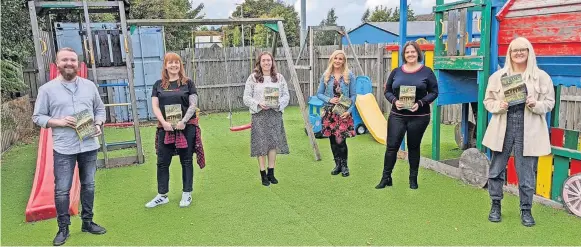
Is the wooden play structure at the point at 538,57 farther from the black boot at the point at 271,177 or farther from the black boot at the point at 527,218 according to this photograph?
the black boot at the point at 271,177

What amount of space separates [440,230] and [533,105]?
1236mm

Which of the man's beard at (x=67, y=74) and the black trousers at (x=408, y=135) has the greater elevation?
the man's beard at (x=67, y=74)

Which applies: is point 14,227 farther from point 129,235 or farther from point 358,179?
point 358,179

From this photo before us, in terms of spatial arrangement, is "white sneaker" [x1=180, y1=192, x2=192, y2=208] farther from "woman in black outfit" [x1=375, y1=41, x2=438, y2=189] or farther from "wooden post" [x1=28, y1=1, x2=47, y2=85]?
"wooden post" [x1=28, y1=1, x2=47, y2=85]

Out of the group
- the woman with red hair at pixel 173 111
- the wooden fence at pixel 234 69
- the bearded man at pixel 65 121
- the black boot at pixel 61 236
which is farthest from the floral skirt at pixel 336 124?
the wooden fence at pixel 234 69

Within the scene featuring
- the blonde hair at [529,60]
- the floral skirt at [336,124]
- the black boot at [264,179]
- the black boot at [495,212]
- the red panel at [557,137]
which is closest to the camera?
the blonde hair at [529,60]

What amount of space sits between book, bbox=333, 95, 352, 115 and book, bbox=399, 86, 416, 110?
2.61 feet

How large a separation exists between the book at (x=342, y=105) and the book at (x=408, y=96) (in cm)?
79

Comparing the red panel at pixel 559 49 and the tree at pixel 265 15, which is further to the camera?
the tree at pixel 265 15

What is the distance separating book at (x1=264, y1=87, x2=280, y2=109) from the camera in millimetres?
4871

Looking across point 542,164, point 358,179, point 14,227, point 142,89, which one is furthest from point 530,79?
point 142,89

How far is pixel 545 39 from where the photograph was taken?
13.8 feet

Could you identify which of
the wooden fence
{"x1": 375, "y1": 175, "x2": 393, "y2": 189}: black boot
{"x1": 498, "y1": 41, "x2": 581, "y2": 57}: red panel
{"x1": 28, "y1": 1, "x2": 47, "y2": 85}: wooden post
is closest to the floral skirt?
{"x1": 375, "y1": 175, "x2": 393, "y2": 189}: black boot

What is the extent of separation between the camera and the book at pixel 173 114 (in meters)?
4.23
